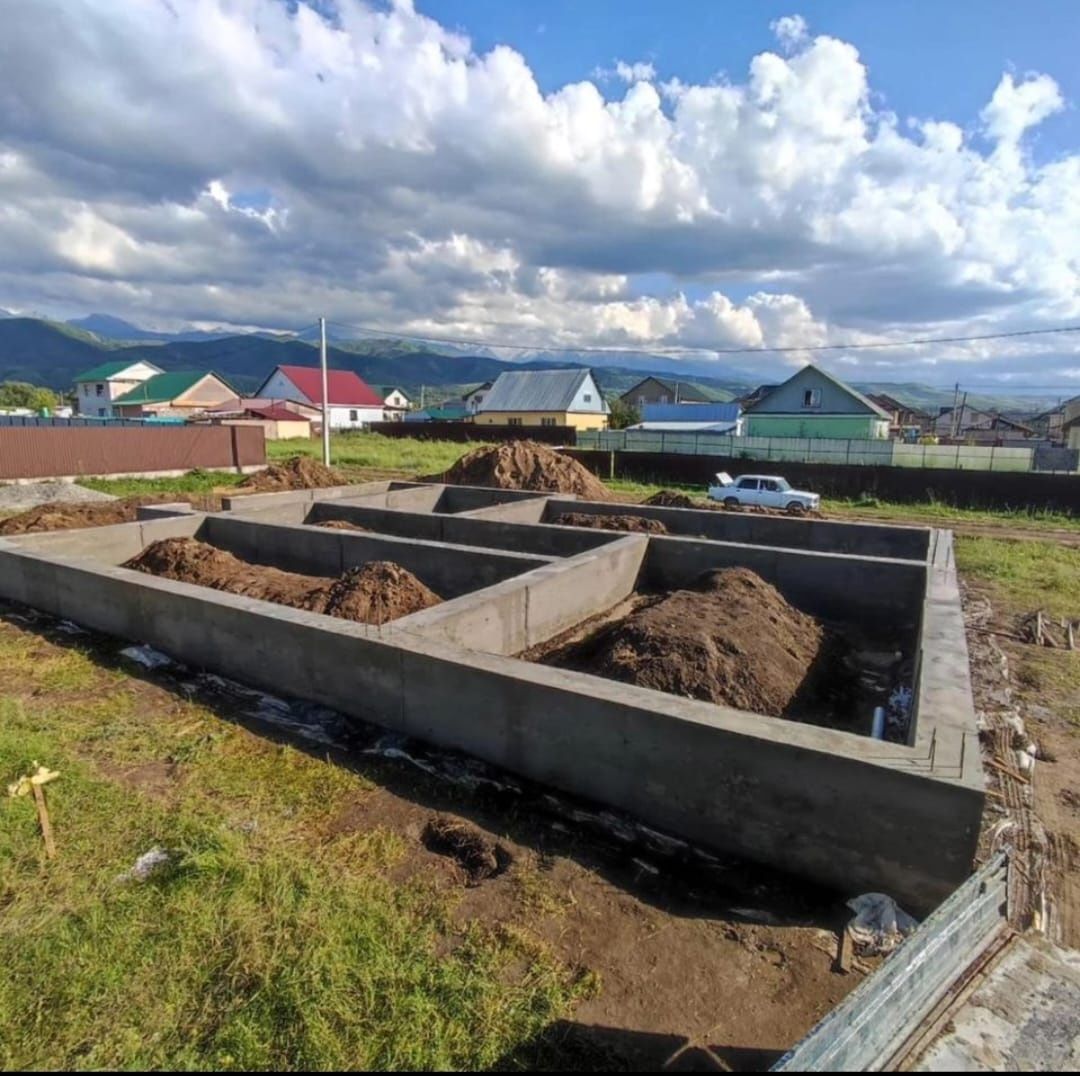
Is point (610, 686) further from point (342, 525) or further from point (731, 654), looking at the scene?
point (342, 525)

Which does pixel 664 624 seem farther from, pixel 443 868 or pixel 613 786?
pixel 443 868

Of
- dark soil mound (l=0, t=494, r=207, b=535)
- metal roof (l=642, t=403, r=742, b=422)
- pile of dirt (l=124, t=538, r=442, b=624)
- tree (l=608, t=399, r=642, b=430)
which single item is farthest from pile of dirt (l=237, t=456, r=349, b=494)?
tree (l=608, t=399, r=642, b=430)

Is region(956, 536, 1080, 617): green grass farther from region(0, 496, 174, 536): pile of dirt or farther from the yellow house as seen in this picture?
the yellow house

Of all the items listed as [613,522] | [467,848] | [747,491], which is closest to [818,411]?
[747,491]

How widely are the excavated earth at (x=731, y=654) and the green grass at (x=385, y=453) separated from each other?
20108 millimetres

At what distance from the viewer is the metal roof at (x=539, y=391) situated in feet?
162

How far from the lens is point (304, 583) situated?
26.6 ft

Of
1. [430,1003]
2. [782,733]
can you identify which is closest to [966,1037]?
[782,733]

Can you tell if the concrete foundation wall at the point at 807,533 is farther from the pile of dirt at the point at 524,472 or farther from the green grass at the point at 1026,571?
the pile of dirt at the point at 524,472

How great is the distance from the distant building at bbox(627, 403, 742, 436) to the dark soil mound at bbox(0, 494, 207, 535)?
112ft

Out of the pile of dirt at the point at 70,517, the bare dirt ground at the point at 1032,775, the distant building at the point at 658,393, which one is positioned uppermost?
the distant building at the point at 658,393

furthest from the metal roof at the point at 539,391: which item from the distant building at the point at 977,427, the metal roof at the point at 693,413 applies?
the distant building at the point at 977,427

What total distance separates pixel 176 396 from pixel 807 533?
65.0 metres

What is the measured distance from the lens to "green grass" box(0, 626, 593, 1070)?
2.43 metres
